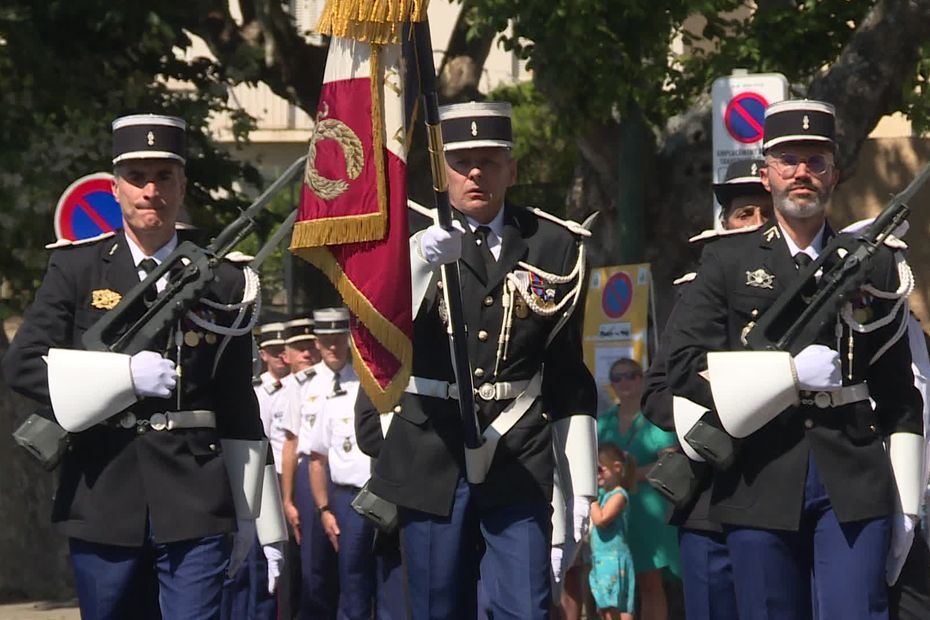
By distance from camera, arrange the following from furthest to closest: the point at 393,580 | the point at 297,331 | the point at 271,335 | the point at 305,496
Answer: the point at 271,335, the point at 297,331, the point at 305,496, the point at 393,580

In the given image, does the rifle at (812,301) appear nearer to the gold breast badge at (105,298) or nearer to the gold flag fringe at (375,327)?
the gold flag fringe at (375,327)

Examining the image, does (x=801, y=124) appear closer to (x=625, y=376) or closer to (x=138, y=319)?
(x=138, y=319)

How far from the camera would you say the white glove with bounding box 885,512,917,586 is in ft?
23.9

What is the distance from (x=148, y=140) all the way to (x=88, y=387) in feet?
3.18

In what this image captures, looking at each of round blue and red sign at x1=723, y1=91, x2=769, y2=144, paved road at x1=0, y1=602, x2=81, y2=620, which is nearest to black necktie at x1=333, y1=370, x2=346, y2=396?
paved road at x1=0, y1=602, x2=81, y2=620

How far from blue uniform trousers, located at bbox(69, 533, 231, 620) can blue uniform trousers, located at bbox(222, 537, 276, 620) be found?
10.6 ft

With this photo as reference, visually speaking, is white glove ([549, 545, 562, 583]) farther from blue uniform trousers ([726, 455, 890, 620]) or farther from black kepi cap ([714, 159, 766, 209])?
black kepi cap ([714, 159, 766, 209])

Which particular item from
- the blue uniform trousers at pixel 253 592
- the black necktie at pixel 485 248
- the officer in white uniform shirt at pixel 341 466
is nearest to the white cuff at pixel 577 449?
the black necktie at pixel 485 248

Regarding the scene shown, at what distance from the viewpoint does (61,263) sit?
25.4 ft

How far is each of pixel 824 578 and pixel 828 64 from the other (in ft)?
26.7

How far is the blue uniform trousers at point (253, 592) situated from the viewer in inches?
447

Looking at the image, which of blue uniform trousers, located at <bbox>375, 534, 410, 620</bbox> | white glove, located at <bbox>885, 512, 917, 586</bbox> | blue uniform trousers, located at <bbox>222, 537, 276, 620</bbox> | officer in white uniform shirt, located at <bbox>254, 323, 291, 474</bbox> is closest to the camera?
white glove, located at <bbox>885, 512, 917, 586</bbox>

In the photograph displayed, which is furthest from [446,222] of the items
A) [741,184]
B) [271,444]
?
[271,444]

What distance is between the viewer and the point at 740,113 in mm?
11180
